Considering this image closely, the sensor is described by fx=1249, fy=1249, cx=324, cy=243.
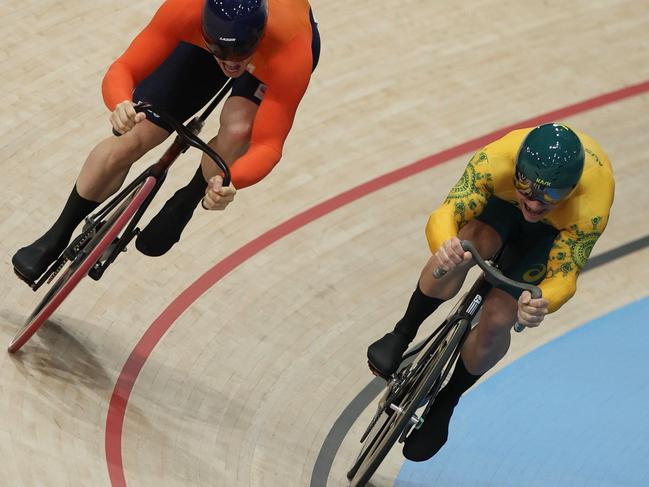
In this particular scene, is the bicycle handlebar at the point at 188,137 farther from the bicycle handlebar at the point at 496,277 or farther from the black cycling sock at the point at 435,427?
the black cycling sock at the point at 435,427

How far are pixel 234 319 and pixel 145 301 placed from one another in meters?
0.40

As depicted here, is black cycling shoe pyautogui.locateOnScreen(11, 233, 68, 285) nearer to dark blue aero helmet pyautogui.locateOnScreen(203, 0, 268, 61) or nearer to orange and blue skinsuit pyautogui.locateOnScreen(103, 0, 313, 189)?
orange and blue skinsuit pyautogui.locateOnScreen(103, 0, 313, 189)

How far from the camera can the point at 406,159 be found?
6633 millimetres

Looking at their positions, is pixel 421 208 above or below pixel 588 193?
below

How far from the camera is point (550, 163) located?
151 inches

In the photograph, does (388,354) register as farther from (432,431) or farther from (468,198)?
(468,198)

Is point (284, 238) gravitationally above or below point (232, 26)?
below

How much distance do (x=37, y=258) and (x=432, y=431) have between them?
5.31 ft

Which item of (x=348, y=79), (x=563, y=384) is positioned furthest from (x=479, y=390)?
(x=348, y=79)

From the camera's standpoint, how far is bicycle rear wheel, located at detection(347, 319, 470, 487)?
171 inches

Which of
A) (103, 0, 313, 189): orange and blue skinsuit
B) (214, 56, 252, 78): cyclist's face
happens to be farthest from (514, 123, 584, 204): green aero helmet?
(214, 56, 252, 78): cyclist's face

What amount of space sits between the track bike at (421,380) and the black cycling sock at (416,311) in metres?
0.07

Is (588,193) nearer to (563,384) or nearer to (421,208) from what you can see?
(563,384)

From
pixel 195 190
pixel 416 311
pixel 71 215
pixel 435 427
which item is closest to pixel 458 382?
pixel 435 427
